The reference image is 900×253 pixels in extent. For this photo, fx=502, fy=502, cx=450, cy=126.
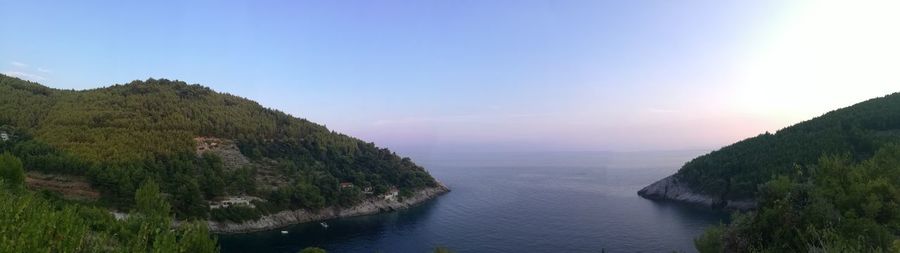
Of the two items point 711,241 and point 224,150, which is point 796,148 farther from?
point 224,150

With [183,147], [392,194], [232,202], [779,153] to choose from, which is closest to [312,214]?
[232,202]

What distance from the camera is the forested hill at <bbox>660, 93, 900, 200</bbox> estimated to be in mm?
68375

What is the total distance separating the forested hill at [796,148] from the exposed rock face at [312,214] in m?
51.0

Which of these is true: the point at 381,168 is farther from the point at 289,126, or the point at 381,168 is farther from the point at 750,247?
the point at 750,247

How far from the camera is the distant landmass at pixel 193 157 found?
2355 inches

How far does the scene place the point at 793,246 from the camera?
74.2ft

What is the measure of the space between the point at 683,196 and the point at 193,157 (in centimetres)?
8016

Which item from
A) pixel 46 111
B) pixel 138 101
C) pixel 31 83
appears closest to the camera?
pixel 46 111

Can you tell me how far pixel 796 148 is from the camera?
76.1 m

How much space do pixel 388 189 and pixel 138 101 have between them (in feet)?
148

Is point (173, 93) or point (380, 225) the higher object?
point (173, 93)

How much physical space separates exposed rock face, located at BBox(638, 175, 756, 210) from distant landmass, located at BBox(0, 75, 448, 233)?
43.4 metres

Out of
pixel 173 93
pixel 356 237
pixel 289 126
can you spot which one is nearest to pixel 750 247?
pixel 356 237

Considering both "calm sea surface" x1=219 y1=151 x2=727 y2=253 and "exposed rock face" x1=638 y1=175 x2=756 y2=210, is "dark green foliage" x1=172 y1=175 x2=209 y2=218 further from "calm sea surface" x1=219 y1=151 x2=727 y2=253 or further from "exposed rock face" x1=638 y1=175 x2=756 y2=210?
"exposed rock face" x1=638 y1=175 x2=756 y2=210
